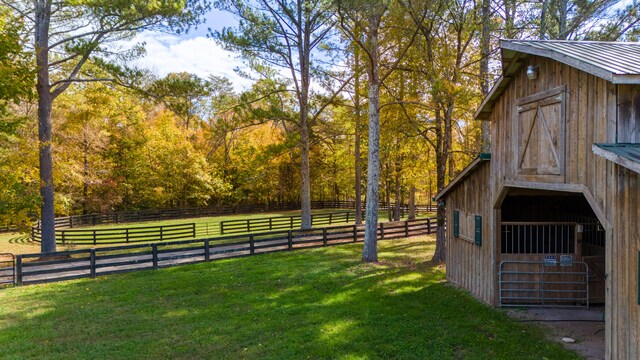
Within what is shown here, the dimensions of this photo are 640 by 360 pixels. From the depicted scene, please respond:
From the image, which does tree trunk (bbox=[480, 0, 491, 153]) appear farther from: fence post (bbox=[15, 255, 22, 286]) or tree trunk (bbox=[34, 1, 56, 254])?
tree trunk (bbox=[34, 1, 56, 254])

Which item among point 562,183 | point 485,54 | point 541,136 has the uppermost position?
point 485,54

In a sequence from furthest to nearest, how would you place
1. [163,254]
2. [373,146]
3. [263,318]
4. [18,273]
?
1. [163,254]
2. [373,146]
3. [18,273]
4. [263,318]

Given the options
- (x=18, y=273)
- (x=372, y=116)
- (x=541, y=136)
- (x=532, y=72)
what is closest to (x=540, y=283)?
(x=541, y=136)

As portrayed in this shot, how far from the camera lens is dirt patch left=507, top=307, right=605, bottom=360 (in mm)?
6403

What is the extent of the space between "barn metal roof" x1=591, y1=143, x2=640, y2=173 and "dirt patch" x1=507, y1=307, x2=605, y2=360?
10.8 feet

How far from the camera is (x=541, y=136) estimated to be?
6.64 metres

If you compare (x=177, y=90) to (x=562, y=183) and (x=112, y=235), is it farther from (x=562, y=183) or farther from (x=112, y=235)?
(x=562, y=183)

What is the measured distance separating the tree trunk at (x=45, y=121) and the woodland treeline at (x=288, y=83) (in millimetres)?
42

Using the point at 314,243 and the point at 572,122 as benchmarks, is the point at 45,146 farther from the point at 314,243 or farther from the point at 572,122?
the point at 572,122

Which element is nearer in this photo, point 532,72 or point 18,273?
point 532,72

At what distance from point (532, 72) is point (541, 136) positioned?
1.11 metres

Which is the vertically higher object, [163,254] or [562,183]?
[562,183]

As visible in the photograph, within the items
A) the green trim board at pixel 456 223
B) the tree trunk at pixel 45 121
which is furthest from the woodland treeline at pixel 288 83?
the green trim board at pixel 456 223

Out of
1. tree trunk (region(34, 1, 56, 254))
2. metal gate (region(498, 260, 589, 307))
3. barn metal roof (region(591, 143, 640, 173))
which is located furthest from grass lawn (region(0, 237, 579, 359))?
tree trunk (region(34, 1, 56, 254))
